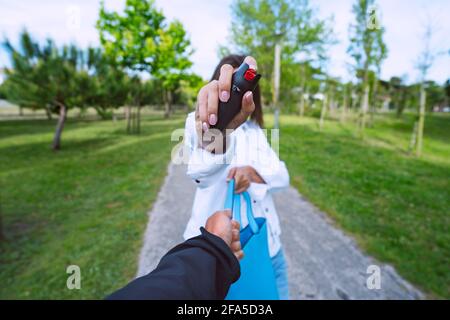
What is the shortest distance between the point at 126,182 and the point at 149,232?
3608mm

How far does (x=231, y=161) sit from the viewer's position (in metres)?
1.21

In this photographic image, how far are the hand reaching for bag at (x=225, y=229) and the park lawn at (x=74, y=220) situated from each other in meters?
0.64

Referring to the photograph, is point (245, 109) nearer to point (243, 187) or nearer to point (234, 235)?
point (234, 235)

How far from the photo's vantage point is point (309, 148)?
11.1 meters

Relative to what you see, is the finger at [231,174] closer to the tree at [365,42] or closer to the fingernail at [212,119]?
the fingernail at [212,119]

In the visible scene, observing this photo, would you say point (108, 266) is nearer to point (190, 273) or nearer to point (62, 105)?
point (190, 273)

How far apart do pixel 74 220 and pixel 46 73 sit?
10284 mm

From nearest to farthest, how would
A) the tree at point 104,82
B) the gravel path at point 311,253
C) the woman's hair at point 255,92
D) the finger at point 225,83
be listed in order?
1. the finger at point 225,83
2. the woman's hair at point 255,92
3. the gravel path at point 311,253
4. the tree at point 104,82

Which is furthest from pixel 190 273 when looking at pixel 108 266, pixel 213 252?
pixel 108 266

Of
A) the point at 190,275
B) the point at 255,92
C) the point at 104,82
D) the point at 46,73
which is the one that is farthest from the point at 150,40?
the point at 104,82

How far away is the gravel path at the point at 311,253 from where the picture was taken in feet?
9.31

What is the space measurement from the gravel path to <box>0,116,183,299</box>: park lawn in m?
0.28

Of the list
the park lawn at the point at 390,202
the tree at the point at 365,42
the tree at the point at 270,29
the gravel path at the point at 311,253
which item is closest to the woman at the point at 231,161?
the gravel path at the point at 311,253

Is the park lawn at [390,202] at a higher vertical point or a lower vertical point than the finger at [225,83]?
lower
